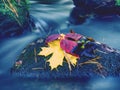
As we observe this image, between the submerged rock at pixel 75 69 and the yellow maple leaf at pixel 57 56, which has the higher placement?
the yellow maple leaf at pixel 57 56

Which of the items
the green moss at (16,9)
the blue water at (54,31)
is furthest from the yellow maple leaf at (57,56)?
the green moss at (16,9)

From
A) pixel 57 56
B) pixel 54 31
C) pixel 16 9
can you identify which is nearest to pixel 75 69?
pixel 57 56

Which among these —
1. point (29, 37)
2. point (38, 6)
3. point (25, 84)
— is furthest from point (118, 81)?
point (38, 6)

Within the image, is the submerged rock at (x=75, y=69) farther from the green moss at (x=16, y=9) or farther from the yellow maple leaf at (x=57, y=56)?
the green moss at (x=16, y=9)

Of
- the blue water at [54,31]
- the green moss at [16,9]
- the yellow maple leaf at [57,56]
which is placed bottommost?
the blue water at [54,31]

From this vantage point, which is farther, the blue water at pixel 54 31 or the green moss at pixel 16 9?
the green moss at pixel 16 9

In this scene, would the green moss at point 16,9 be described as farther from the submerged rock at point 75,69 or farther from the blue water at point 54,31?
the submerged rock at point 75,69

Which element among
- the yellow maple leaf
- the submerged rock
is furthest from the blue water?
the yellow maple leaf

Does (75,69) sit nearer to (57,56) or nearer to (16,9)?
(57,56)
